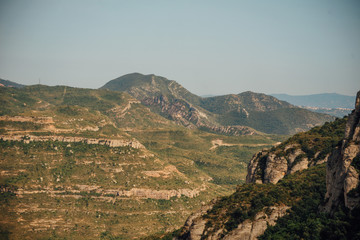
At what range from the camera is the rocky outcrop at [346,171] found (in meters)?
64.1

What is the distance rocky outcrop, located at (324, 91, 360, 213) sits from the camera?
64.1 metres

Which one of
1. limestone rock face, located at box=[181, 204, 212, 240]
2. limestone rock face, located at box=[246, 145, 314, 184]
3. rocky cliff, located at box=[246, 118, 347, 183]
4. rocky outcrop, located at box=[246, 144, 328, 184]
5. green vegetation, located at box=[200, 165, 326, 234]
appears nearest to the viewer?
green vegetation, located at box=[200, 165, 326, 234]

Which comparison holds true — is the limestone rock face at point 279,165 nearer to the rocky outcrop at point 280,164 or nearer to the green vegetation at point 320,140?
the rocky outcrop at point 280,164

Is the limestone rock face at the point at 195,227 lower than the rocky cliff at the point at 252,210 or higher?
lower

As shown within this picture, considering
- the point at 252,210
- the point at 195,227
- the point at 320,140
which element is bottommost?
the point at 195,227

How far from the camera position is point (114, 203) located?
182 m

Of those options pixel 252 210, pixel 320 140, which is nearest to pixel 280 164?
pixel 320 140

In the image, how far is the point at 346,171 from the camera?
66812 millimetres

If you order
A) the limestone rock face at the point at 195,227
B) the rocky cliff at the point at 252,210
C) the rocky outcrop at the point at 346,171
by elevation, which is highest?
the rocky outcrop at the point at 346,171

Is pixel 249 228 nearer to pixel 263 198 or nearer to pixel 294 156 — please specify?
pixel 263 198

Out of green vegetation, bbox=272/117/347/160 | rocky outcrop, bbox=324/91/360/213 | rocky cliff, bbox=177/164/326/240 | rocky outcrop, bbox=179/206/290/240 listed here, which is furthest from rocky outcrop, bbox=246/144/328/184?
rocky outcrop, bbox=324/91/360/213

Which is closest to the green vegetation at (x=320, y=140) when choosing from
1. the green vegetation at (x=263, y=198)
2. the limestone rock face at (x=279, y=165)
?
the limestone rock face at (x=279, y=165)

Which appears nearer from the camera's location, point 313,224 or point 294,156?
point 313,224

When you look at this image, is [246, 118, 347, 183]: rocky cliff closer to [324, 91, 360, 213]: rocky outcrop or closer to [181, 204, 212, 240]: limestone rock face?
[181, 204, 212, 240]: limestone rock face
